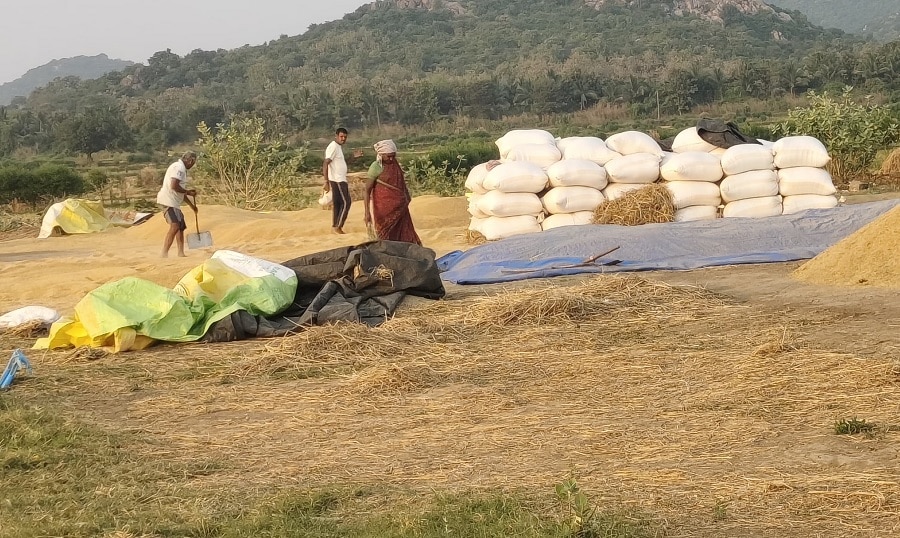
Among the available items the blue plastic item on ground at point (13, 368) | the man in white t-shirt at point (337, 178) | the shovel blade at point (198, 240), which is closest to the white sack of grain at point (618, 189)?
the man in white t-shirt at point (337, 178)

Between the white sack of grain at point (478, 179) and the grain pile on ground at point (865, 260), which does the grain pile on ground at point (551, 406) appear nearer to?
the grain pile on ground at point (865, 260)

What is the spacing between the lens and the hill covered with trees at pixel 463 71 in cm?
5000

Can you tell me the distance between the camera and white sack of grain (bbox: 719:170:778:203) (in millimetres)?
10680

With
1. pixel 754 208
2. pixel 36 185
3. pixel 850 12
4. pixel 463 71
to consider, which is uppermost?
pixel 850 12

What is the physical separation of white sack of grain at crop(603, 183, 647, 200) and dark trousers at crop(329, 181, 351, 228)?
9.84 ft

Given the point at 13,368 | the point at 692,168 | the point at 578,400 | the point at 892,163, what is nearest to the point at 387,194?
the point at 692,168

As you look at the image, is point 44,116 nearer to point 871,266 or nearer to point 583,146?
point 583,146

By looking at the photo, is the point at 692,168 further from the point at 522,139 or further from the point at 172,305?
the point at 172,305

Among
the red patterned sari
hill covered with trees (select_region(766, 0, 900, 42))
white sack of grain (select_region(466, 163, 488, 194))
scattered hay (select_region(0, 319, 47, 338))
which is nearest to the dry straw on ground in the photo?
white sack of grain (select_region(466, 163, 488, 194))

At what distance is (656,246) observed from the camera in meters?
9.10

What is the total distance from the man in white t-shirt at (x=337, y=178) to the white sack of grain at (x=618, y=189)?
2854mm

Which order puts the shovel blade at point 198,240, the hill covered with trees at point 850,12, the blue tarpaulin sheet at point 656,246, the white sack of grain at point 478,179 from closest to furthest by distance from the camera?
the blue tarpaulin sheet at point 656,246 → the white sack of grain at point 478,179 → the shovel blade at point 198,240 → the hill covered with trees at point 850,12

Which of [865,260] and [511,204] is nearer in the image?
[865,260]

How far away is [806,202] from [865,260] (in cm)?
352
